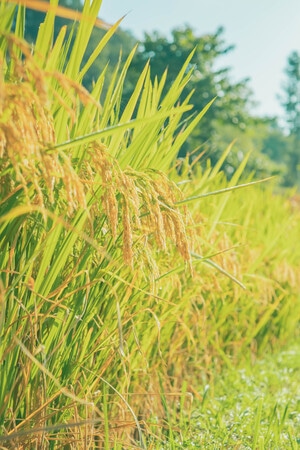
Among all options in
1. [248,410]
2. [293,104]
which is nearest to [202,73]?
[248,410]

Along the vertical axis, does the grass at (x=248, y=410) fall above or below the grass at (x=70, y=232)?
below

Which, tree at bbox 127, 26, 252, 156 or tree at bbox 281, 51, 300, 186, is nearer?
tree at bbox 127, 26, 252, 156

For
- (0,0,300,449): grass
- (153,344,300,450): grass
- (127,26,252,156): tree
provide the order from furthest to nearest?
(127,26,252,156): tree → (153,344,300,450): grass → (0,0,300,449): grass

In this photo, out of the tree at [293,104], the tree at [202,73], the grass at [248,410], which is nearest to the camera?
the grass at [248,410]

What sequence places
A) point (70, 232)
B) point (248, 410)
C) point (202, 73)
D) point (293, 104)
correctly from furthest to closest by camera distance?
point (293, 104) < point (202, 73) < point (248, 410) < point (70, 232)

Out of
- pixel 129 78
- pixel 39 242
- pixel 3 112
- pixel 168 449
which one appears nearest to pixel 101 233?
pixel 39 242

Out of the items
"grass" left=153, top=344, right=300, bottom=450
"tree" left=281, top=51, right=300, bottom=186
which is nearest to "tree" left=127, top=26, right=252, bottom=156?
"grass" left=153, top=344, right=300, bottom=450

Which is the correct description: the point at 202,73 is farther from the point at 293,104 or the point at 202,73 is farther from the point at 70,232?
the point at 293,104

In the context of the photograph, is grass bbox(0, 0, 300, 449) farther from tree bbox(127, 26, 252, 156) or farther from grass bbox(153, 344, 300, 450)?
tree bbox(127, 26, 252, 156)

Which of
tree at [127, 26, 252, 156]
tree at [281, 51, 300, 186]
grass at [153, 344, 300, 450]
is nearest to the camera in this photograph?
grass at [153, 344, 300, 450]

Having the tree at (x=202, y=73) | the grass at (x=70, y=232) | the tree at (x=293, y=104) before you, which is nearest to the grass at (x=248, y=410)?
the grass at (x=70, y=232)

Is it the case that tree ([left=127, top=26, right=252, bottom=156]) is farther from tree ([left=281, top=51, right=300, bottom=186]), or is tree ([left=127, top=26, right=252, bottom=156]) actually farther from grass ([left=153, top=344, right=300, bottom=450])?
tree ([left=281, top=51, right=300, bottom=186])

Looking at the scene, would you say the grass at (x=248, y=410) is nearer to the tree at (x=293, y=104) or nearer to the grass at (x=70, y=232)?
the grass at (x=70, y=232)

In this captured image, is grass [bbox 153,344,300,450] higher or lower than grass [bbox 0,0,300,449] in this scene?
lower
